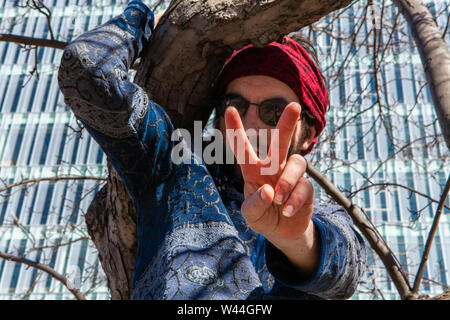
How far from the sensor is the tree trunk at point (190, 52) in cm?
164

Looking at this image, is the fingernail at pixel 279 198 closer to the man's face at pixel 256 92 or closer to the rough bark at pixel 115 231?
the man's face at pixel 256 92

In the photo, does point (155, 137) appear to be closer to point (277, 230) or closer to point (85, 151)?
point (277, 230)

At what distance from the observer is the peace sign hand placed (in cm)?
111

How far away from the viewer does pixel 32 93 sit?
19.0 meters

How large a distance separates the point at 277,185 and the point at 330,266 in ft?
1.33

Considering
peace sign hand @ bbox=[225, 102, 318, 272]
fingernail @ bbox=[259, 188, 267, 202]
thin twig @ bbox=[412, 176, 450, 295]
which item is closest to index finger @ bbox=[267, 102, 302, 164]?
peace sign hand @ bbox=[225, 102, 318, 272]

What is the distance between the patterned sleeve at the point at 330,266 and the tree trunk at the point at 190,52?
2.25 feet

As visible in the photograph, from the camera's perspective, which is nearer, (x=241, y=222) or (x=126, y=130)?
(x=126, y=130)

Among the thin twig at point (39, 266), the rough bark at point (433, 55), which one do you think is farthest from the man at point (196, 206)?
the thin twig at point (39, 266)

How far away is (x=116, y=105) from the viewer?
1396 millimetres

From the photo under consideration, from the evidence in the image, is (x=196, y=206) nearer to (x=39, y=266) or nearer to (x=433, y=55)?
(x=433, y=55)

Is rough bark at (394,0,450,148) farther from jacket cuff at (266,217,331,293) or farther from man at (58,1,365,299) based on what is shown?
jacket cuff at (266,217,331,293)
